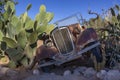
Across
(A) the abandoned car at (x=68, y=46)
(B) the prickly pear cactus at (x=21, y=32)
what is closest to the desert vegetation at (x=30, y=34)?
(B) the prickly pear cactus at (x=21, y=32)

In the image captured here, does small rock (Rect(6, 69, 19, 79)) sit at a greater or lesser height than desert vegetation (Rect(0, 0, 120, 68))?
lesser

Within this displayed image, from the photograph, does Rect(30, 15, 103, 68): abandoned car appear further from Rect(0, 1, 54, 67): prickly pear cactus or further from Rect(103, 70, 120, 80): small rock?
Rect(103, 70, 120, 80): small rock

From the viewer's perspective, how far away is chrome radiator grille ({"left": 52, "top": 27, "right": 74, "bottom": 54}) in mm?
7848

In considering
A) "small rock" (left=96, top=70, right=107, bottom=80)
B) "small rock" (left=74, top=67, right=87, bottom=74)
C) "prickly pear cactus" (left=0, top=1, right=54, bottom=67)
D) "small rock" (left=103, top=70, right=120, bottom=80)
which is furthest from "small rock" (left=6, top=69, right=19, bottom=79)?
"small rock" (left=103, top=70, right=120, bottom=80)

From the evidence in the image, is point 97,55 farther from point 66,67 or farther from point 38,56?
point 38,56

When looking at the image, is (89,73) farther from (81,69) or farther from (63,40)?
(63,40)

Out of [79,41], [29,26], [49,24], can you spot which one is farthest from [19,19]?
[79,41]

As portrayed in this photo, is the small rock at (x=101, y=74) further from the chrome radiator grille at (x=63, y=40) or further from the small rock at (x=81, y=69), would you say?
the chrome radiator grille at (x=63, y=40)

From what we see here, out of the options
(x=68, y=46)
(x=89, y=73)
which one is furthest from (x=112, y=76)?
(x=68, y=46)

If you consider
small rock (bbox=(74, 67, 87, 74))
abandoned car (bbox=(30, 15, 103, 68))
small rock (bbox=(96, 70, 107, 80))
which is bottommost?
small rock (bbox=(74, 67, 87, 74))

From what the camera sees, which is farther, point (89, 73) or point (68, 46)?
point (68, 46)

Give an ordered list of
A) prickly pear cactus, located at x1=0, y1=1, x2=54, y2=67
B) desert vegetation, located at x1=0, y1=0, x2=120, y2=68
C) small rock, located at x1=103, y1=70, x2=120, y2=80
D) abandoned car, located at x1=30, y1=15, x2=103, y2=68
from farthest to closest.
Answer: prickly pear cactus, located at x1=0, y1=1, x2=54, y2=67 → desert vegetation, located at x1=0, y1=0, x2=120, y2=68 → abandoned car, located at x1=30, y1=15, x2=103, y2=68 → small rock, located at x1=103, y1=70, x2=120, y2=80

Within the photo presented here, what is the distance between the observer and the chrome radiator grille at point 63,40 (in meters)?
7.85

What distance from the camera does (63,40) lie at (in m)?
7.95
